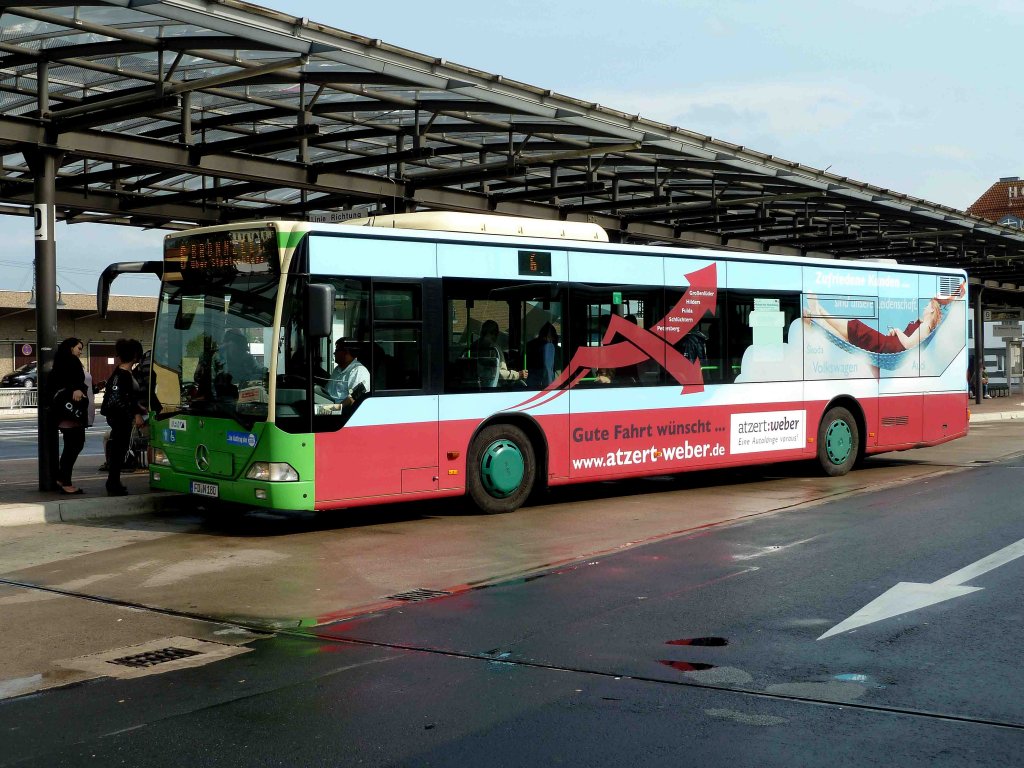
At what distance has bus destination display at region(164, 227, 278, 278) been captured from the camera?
36.7 ft

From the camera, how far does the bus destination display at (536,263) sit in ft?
42.4

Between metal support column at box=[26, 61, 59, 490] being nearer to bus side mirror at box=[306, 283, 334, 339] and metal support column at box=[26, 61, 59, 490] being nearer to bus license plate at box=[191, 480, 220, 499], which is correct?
bus license plate at box=[191, 480, 220, 499]

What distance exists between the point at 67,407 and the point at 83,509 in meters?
1.25

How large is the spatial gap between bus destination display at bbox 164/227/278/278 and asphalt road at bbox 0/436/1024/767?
357 cm

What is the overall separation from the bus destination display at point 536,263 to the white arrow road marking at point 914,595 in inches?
225

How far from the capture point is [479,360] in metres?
12.5

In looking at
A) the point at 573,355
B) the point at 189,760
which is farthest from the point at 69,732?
the point at 573,355

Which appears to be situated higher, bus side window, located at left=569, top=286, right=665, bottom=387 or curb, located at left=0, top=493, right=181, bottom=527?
bus side window, located at left=569, top=286, right=665, bottom=387

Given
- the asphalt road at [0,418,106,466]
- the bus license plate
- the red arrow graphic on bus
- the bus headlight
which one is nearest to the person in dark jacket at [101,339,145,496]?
the bus license plate

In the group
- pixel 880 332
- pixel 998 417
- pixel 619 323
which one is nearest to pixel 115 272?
pixel 619 323

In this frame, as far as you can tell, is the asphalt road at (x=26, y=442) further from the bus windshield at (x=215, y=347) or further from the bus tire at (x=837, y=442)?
the bus tire at (x=837, y=442)

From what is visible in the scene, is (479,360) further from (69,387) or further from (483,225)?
(69,387)

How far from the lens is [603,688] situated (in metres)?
5.89

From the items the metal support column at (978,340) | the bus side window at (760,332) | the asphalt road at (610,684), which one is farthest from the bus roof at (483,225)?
the metal support column at (978,340)
